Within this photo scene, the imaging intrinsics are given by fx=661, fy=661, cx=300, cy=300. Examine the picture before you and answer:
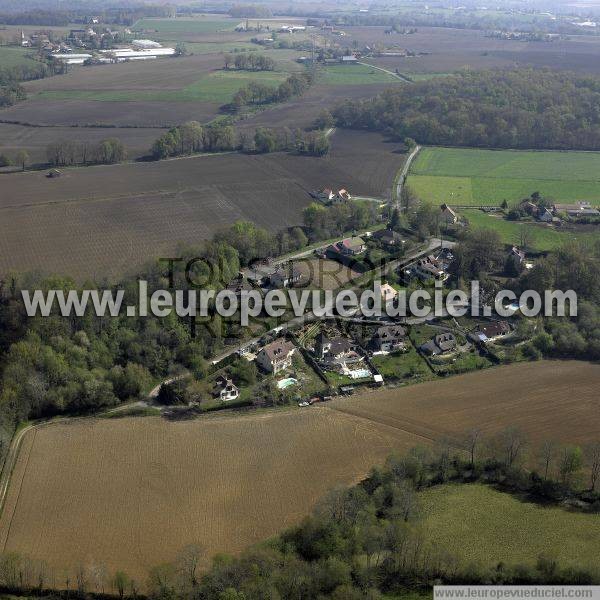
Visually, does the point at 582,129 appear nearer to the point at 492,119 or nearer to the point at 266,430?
the point at 492,119

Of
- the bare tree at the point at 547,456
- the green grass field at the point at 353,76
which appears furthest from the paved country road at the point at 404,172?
the green grass field at the point at 353,76

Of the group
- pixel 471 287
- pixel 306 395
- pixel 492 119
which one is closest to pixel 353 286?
pixel 471 287

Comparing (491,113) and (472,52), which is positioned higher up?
(472,52)

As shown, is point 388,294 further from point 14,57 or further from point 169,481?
point 14,57

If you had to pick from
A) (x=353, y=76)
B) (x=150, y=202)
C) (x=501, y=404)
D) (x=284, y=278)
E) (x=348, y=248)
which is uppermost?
(x=353, y=76)

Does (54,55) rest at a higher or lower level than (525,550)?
higher

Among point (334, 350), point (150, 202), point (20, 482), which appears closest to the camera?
point (20, 482)

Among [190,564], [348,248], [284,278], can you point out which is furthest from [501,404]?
[348,248]
